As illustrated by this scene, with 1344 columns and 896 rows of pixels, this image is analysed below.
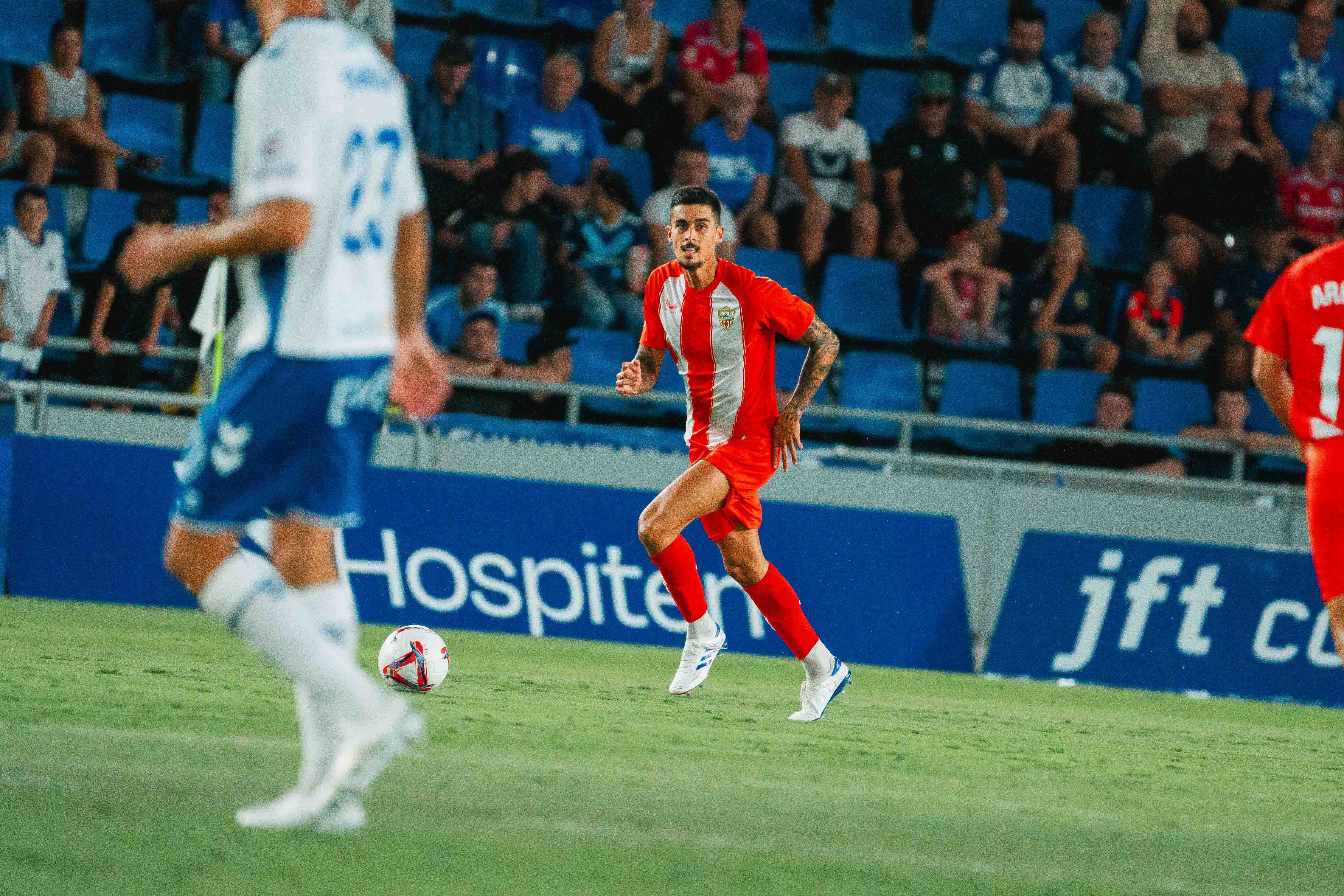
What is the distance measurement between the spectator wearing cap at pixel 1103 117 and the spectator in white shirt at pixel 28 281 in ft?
28.9

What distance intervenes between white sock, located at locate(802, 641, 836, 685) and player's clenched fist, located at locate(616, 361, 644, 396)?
55.5 inches

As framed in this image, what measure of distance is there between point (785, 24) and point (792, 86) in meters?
0.73

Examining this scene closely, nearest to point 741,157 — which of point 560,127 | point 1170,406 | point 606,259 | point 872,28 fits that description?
point 560,127

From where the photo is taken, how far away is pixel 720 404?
845 cm

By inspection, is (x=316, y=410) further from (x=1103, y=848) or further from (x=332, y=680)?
(x=1103, y=848)

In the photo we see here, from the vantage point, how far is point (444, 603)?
11.5m

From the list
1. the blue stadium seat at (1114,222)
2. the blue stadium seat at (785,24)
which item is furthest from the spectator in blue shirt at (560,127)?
the blue stadium seat at (1114,222)

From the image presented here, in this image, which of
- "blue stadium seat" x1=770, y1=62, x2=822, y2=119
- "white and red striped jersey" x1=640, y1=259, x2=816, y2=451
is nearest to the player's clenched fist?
"white and red striped jersey" x1=640, y1=259, x2=816, y2=451

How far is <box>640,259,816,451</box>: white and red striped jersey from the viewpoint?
27.4ft

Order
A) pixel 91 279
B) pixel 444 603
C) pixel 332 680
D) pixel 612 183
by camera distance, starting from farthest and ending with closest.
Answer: pixel 612 183 → pixel 91 279 → pixel 444 603 → pixel 332 680

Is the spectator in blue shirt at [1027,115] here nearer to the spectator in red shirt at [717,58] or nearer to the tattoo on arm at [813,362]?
the spectator in red shirt at [717,58]

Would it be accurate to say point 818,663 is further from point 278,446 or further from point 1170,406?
point 1170,406

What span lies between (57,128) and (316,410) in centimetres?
1057

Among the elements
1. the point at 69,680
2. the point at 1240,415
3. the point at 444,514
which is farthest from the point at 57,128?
the point at 1240,415
